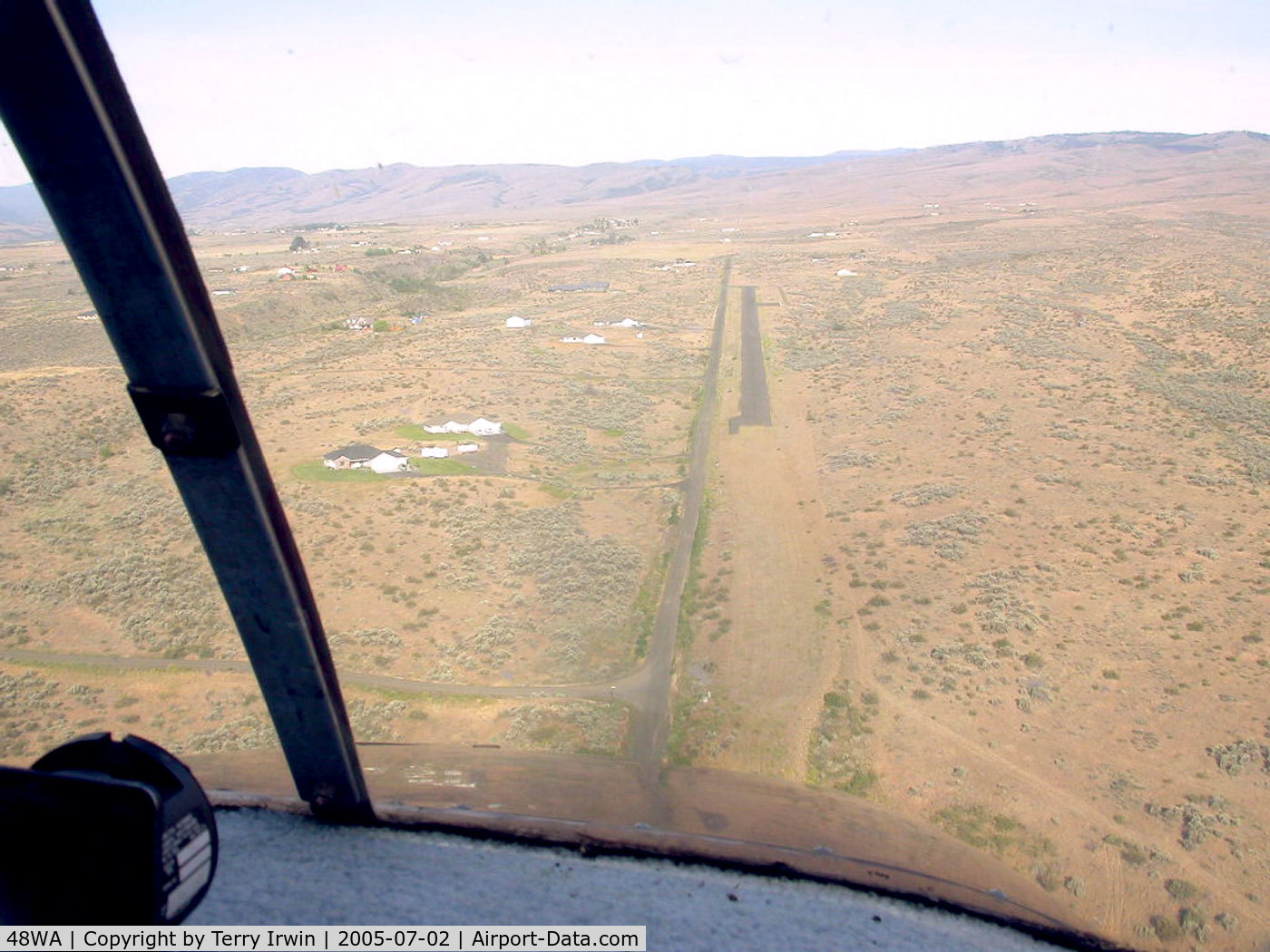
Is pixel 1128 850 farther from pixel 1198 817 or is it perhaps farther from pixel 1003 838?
pixel 1003 838

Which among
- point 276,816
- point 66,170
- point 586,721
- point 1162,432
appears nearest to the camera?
point 66,170

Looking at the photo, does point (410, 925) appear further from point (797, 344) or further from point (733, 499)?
point (797, 344)

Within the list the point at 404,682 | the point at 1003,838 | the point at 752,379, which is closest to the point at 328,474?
the point at 404,682

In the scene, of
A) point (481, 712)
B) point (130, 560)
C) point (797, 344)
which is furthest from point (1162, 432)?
point (130, 560)

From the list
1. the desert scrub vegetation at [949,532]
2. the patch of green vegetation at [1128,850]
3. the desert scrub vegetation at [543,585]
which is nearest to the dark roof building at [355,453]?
the desert scrub vegetation at [543,585]

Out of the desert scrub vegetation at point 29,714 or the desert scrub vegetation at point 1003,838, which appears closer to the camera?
the desert scrub vegetation at point 1003,838

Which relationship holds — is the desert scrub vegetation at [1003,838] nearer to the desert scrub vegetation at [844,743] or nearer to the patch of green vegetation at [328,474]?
the desert scrub vegetation at [844,743]

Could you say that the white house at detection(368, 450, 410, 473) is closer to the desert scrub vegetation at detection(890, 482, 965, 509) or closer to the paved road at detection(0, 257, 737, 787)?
the paved road at detection(0, 257, 737, 787)
